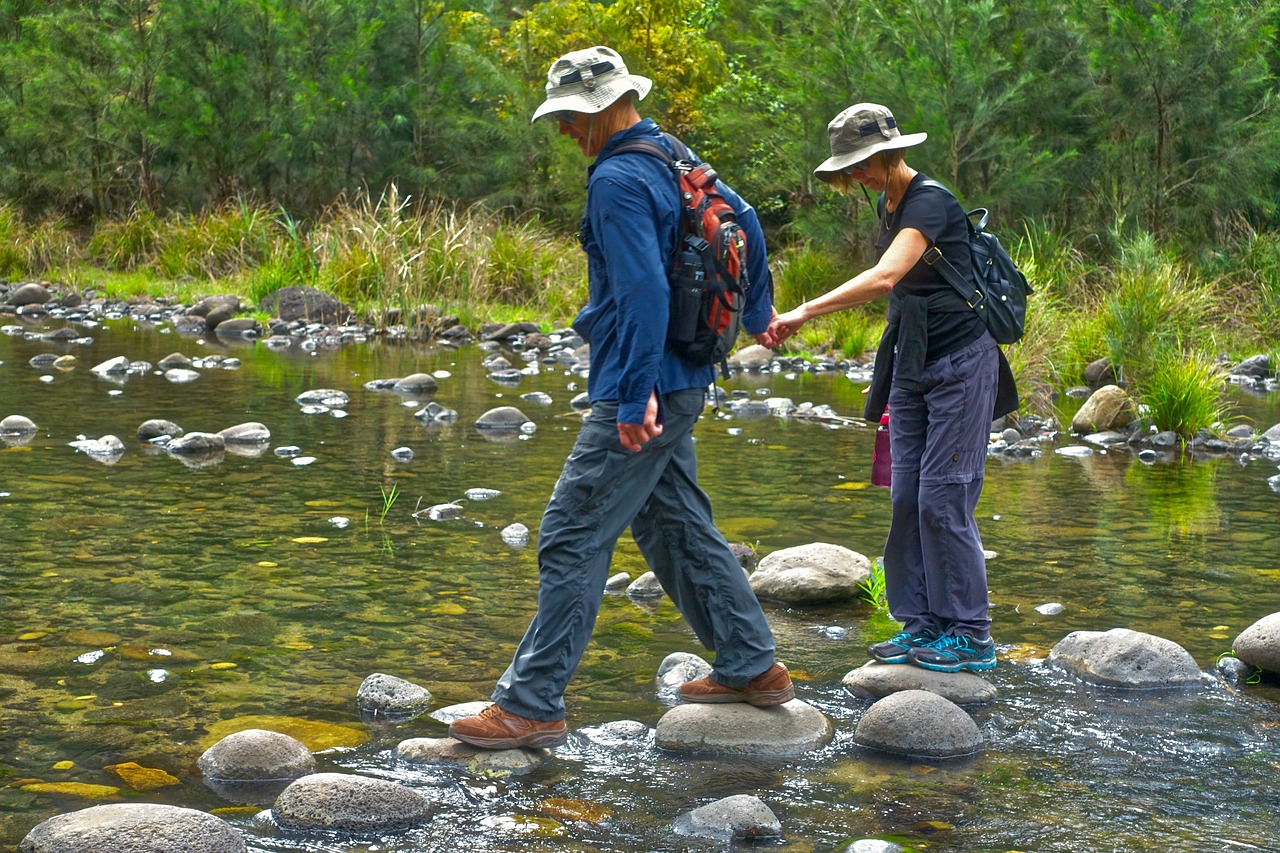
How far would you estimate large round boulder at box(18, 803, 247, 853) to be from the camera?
3182 millimetres

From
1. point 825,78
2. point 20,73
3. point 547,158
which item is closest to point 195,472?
point 825,78

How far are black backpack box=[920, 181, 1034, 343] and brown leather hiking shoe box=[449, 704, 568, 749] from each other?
1.97 metres

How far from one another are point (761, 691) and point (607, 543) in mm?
701

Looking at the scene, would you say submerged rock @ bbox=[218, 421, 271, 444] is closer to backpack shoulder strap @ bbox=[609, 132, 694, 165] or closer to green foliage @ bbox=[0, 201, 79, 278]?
backpack shoulder strap @ bbox=[609, 132, 694, 165]

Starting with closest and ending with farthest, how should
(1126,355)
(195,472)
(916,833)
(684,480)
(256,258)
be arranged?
(916,833), (684,480), (195,472), (1126,355), (256,258)

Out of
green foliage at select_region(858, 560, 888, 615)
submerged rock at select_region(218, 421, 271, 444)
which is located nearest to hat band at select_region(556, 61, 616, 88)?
green foliage at select_region(858, 560, 888, 615)

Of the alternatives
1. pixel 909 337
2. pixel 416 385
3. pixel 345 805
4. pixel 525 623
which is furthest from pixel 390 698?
pixel 416 385

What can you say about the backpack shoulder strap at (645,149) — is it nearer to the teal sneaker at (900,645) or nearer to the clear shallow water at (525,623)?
the clear shallow water at (525,623)

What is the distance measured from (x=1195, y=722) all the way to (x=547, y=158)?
2205cm

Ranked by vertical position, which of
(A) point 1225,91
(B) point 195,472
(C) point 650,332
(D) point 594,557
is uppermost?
(A) point 1225,91

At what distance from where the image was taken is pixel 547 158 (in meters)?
25.4

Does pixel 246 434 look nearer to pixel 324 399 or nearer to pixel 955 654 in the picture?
pixel 324 399

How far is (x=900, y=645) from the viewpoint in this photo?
4906 mm

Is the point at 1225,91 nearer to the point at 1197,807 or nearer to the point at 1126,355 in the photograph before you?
the point at 1126,355
